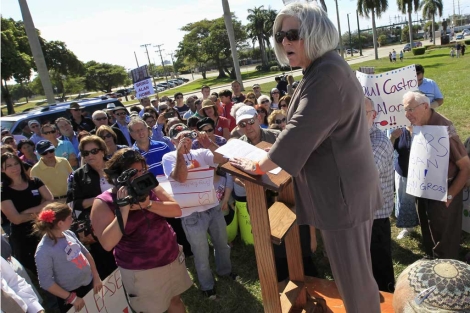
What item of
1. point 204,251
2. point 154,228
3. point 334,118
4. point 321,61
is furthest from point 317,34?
point 204,251

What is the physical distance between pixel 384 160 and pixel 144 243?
83.7 inches

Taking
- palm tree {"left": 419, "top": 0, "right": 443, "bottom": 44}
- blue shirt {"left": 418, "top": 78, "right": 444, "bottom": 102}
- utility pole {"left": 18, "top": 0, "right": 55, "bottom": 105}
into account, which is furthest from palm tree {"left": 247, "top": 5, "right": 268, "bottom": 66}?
blue shirt {"left": 418, "top": 78, "right": 444, "bottom": 102}

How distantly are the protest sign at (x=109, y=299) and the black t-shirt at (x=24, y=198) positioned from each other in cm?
153

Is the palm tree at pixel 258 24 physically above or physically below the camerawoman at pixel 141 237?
above

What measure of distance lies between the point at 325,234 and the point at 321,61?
0.88 metres

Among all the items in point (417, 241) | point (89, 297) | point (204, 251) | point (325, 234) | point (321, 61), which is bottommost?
point (417, 241)

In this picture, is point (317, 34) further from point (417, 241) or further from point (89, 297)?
point (417, 241)

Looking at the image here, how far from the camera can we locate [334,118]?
1.52 meters

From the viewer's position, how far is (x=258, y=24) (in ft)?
197

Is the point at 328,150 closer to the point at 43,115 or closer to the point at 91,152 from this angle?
the point at 91,152

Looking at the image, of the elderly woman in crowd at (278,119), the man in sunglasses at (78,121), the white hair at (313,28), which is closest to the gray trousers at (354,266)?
the white hair at (313,28)

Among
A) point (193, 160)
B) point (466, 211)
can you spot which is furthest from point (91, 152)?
point (466, 211)

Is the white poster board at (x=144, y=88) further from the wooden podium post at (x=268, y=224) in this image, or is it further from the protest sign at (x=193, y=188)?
the wooden podium post at (x=268, y=224)

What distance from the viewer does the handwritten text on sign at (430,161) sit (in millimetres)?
3000
